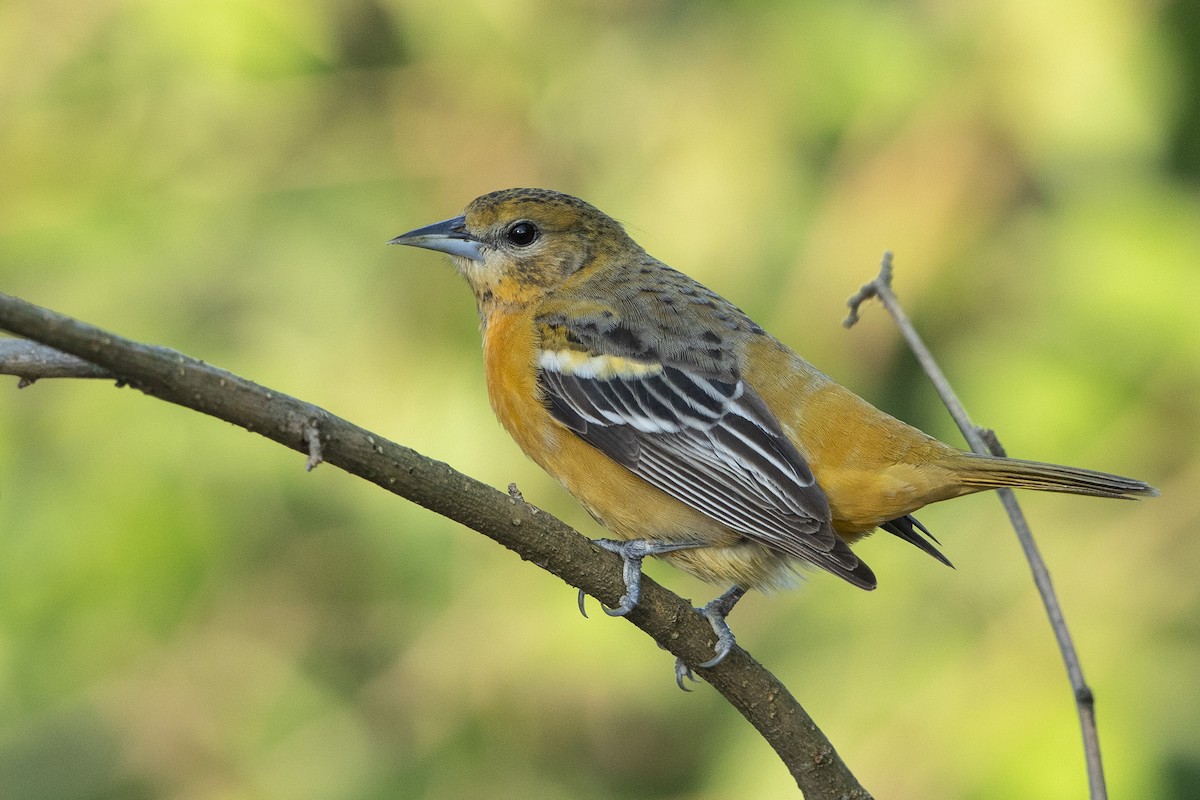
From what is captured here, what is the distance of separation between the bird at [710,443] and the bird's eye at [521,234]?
240 mm

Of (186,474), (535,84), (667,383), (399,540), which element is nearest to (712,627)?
(667,383)

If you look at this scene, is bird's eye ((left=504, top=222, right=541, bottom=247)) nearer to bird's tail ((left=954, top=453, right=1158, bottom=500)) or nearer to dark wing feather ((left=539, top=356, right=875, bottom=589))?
dark wing feather ((left=539, top=356, right=875, bottom=589))

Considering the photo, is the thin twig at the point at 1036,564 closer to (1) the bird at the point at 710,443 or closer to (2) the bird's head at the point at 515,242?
(1) the bird at the point at 710,443

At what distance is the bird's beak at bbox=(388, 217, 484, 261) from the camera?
4508 millimetres

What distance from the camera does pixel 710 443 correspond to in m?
3.86

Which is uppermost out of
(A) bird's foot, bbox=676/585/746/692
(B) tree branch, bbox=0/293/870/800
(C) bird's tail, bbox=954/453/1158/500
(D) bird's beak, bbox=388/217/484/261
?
(D) bird's beak, bbox=388/217/484/261

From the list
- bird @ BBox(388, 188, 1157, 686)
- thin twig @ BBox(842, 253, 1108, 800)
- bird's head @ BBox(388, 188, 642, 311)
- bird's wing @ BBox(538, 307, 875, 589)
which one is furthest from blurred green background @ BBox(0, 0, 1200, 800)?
thin twig @ BBox(842, 253, 1108, 800)

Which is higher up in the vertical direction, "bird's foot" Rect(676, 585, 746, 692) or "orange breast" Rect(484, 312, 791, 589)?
"orange breast" Rect(484, 312, 791, 589)

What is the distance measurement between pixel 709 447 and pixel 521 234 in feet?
3.92

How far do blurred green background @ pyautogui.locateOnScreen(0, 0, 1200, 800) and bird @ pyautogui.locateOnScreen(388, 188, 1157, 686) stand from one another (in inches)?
26.8

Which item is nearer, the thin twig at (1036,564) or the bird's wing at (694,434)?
the thin twig at (1036,564)

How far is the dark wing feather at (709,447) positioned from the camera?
11.6 ft

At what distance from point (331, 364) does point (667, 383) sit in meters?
1.50

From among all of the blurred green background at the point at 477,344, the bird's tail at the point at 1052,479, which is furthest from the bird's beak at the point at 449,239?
the bird's tail at the point at 1052,479
